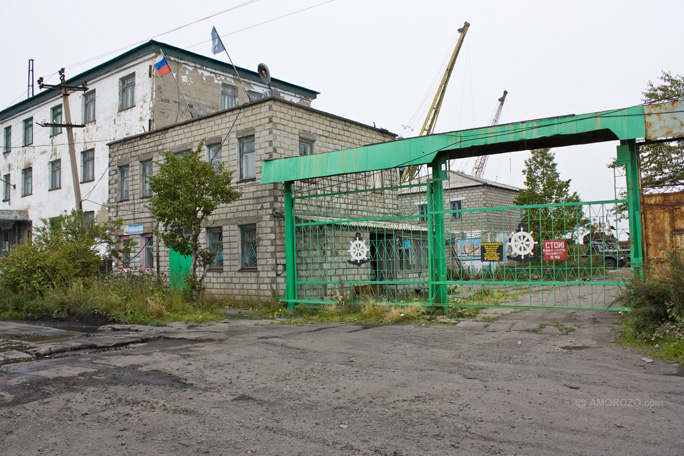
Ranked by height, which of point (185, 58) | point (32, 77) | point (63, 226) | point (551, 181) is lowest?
point (63, 226)

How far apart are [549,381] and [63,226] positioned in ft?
49.5

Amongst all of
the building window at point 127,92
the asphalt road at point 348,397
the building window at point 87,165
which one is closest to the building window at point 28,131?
the building window at point 87,165

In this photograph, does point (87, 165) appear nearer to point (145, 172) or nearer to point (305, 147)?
point (145, 172)

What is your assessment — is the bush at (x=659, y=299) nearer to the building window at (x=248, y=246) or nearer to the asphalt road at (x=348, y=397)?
the asphalt road at (x=348, y=397)

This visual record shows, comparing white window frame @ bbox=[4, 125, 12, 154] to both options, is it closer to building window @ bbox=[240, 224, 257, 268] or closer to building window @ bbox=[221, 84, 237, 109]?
building window @ bbox=[221, 84, 237, 109]

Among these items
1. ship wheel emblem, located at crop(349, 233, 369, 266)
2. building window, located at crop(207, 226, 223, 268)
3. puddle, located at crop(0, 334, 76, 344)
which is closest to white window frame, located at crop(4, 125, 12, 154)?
building window, located at crop(207, 226, 223, 268)

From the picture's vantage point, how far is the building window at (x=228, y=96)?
24980mm

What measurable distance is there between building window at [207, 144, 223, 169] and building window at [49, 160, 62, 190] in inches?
613

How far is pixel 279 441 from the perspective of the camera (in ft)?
13.0

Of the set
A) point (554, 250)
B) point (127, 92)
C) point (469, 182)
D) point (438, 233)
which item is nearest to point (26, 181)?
point (127, 92)

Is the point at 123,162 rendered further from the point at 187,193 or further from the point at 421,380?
the point at 421,380

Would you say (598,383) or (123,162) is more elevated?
(123,162)

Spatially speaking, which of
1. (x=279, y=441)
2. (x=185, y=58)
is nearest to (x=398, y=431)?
(x=279, y=441)

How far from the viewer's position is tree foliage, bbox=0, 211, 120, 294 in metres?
14.1
